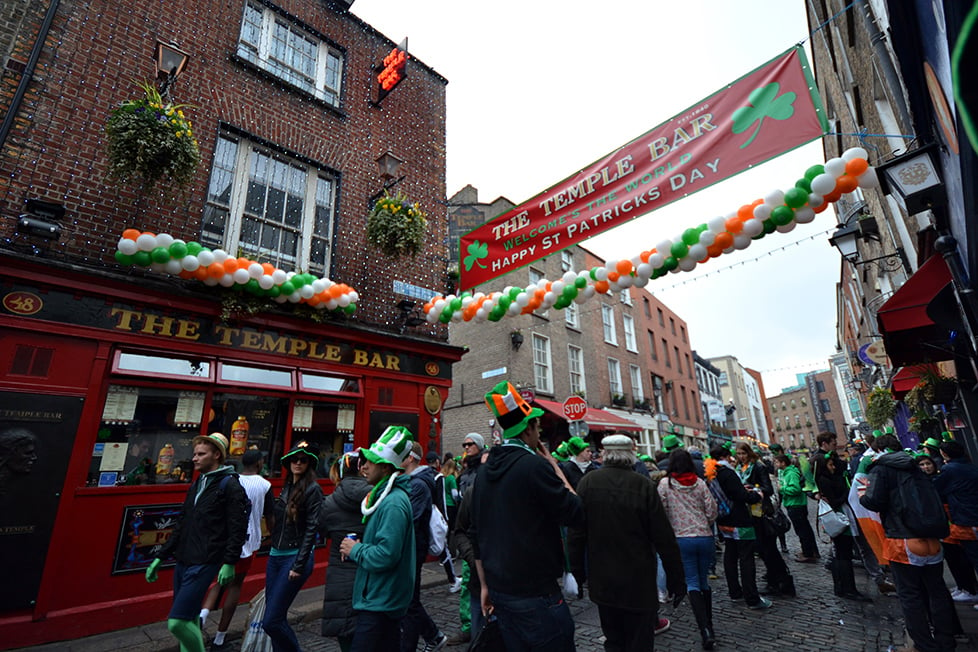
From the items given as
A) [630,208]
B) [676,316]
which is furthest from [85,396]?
[676,316]

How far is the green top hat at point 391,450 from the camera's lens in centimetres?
346

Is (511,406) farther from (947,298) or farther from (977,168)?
(947,298)

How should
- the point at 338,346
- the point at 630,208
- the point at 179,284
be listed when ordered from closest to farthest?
the point at 630,208 → the point at 179,284 → the point at 338,346

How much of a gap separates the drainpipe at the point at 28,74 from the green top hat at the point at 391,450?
22.8ft

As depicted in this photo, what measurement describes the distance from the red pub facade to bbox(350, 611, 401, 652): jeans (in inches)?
185

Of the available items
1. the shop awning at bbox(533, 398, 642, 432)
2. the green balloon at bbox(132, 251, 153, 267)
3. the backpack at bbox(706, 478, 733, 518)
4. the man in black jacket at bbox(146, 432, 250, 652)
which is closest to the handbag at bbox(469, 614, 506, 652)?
the man in black jacket at bbox(146, 432, 250, 652)

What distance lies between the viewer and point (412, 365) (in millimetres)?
9797

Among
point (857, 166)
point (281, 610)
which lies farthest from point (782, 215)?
point (281, 610)

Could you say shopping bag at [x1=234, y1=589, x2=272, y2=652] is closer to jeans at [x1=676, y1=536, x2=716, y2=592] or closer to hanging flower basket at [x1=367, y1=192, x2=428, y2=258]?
jeans at [x1=676, y1=536, x2=716, y2=592]

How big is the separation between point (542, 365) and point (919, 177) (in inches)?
594

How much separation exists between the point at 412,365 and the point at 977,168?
8707mm

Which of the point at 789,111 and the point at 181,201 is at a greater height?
the point at 181,201

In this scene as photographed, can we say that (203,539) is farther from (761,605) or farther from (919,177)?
(919,177)

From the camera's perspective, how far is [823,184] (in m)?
5.20
